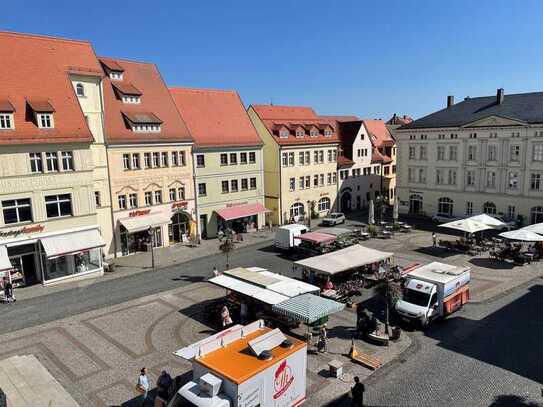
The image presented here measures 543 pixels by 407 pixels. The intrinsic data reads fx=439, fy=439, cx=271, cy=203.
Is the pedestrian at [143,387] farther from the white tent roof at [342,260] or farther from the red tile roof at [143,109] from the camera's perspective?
the red tile roof at [143,109]

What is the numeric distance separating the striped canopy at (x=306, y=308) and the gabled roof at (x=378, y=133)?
45.1m

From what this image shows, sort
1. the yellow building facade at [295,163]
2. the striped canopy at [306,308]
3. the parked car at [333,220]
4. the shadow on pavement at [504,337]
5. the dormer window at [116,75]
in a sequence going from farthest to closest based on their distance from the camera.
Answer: the yellow building facade at [295,163] → the parked car at [333,220] → the dormer window at [116,75] → the striped canopy at [306,308] → the shadow on pavement at [504,337]

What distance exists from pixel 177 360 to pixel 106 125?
897 inches

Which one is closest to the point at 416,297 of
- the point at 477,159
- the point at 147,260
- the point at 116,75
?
the point at 147,260

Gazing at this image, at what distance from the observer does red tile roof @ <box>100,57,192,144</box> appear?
35.6m

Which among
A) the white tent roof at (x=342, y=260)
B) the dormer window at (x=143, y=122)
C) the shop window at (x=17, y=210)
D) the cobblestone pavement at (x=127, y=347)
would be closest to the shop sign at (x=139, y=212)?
the dormer window at (x=143, y=122)

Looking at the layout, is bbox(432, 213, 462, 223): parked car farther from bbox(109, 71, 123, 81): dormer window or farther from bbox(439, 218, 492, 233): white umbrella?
bbox(109, 71, 123, 81): dormer window

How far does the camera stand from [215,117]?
145 ft

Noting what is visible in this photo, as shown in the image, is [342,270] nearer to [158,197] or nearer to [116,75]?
[158,197]

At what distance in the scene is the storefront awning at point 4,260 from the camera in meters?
25.9

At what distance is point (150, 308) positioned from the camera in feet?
80.2

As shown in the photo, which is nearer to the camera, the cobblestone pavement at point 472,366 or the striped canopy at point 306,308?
the cobblestone pavement at point 472,366

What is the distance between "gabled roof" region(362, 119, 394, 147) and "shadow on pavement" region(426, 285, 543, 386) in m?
41.5

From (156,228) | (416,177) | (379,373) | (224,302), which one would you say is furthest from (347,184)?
(379,373)
